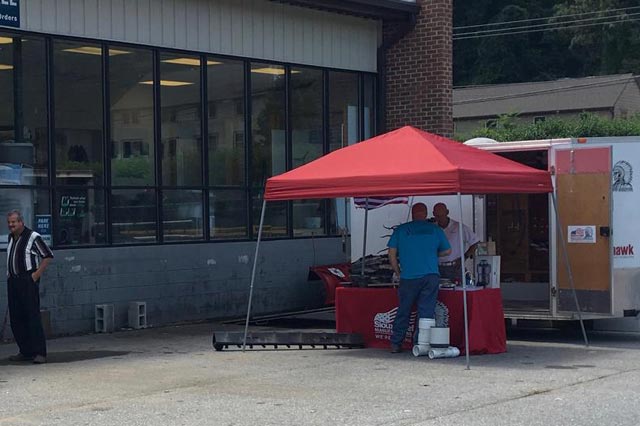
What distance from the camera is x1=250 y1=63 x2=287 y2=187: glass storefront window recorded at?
1788cm

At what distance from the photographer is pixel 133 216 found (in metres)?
15.9

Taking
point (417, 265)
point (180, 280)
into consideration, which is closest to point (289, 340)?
point (417, 265)

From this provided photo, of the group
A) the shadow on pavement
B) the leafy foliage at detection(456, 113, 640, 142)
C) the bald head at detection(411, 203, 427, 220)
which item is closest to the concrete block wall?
the shadow on pavement

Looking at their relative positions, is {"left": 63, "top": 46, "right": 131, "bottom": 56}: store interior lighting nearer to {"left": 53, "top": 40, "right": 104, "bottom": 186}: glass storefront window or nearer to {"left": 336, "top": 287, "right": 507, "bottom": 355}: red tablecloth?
{"left": 53, "top": 40, "right": 104, "bottom": 186}: glass storefront window

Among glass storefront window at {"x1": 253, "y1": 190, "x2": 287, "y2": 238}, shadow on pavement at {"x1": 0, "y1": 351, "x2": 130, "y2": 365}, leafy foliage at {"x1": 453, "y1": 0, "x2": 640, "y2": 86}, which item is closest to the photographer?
shadow on pavement at {"x1": 0, "y1": 351, "x2": 130, "y2": 365}

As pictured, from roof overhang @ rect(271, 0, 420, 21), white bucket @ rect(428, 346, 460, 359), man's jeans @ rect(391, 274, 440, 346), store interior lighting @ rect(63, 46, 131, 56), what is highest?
roof overhang @ rect(271, 0, 420, 21)

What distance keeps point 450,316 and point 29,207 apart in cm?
585

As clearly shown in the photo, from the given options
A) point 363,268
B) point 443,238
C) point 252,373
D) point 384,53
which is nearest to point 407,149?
point 443,238

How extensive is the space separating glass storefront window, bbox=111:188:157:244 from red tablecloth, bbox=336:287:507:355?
366 centimetres

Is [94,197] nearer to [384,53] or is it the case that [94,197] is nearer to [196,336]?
[196,336]

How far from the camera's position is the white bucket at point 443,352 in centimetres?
1220

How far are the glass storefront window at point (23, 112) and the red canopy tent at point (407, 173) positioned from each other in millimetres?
3666

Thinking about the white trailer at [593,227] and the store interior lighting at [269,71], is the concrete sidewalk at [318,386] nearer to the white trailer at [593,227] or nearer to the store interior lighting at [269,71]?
the white trailer at [593,227]

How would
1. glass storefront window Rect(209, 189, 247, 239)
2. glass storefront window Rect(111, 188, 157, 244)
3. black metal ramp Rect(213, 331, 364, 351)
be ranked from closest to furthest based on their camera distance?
black metal ramp Rect(213, 331, 364, 351)
glass storefront window Rect(111, 188, 157, 244)
glass storefront window Rect(209, 189, 247, 239)
